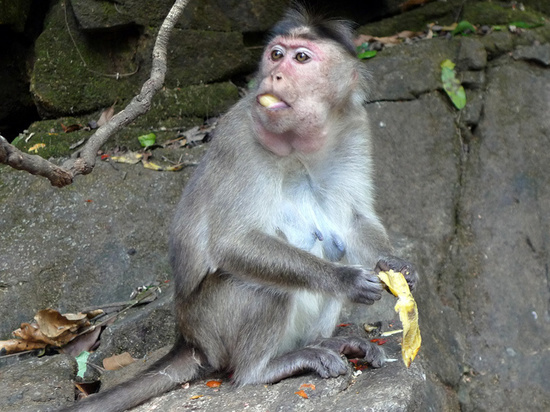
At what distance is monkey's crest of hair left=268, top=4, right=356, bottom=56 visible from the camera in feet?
13.5

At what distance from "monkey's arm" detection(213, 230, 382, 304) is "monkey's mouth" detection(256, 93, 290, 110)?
68 centimetres

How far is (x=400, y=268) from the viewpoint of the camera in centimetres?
402

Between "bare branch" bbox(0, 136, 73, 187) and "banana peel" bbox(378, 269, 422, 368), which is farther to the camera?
"banana peel" bbox(378, 269, 422, 368)

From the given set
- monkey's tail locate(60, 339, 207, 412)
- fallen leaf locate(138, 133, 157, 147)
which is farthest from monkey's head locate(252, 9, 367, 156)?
fallen leaf locate(138, 133, 157, 147)

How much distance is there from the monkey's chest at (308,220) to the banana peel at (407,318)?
543 millimetres

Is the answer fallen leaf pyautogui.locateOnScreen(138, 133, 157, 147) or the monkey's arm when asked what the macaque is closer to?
the monkey's arm

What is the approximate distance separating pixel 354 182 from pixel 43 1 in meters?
4.08

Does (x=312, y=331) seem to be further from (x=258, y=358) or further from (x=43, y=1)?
(x=43, y=1)

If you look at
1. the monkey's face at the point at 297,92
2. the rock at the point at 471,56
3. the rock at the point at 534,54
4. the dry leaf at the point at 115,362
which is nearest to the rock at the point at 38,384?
the dry leaf at the point at 115,362

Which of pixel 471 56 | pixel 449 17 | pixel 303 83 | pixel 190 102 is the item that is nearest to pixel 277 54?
pixel 303 83

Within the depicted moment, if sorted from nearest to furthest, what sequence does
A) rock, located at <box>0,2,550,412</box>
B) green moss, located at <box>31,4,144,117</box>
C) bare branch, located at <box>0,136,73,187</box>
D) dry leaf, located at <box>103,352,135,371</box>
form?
bare branch, located at <box>0,136,73,187</box> < dry leaf, located at <box>103,352,135,371</box> < rock, located at <box>0,2,550,412</box> < green moss, located at <box>31,4,144,117</box>

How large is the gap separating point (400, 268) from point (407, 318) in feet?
1.31

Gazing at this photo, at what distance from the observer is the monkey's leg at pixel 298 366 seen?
12.5 ft

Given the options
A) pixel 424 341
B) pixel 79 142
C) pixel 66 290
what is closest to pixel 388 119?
pixel 424 341
